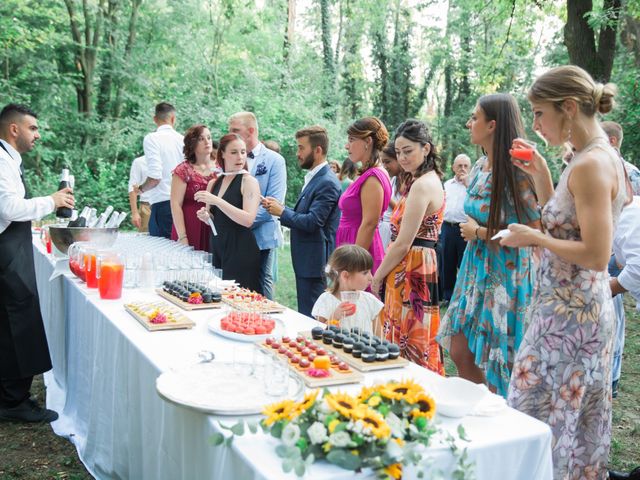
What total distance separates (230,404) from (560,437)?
3.76 feet

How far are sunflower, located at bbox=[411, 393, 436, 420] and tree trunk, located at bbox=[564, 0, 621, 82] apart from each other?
5791mm

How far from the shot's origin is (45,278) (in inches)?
163

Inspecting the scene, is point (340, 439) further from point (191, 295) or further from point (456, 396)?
point (191, 295)

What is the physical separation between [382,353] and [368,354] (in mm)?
48

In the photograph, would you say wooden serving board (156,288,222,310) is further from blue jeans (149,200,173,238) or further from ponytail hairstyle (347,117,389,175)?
blue jeans (149,200,173,238)

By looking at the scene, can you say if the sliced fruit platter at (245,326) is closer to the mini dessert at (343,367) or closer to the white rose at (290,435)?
the mini dessert at (343,367)

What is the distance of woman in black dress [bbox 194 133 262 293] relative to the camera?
3689 millimetres

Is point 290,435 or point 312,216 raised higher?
point 312,216

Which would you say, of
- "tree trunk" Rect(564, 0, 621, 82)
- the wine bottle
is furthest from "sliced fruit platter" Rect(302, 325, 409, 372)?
"tree trunk" Rect(564, 0, 621, 82)

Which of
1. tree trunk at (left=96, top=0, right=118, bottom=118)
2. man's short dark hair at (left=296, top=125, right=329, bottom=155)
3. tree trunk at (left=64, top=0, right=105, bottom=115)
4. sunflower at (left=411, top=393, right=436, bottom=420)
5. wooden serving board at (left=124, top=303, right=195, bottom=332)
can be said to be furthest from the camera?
tree trunk at (left=96, top=0, right=118, bottom=118)

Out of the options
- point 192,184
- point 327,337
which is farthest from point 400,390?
point 192,184

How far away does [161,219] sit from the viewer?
5348 mm

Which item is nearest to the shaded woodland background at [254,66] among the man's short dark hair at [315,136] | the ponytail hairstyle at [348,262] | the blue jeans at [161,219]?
the man's short dark hair at [315,136]

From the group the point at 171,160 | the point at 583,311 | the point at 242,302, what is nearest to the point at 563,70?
the point at 583,311
